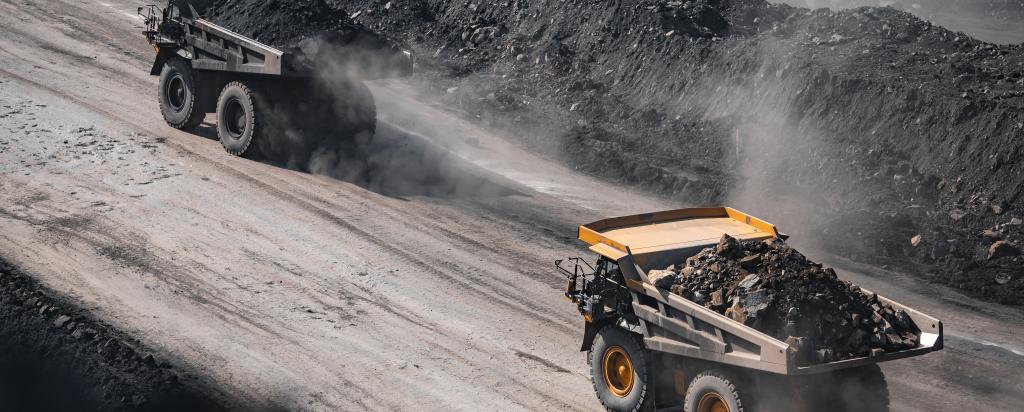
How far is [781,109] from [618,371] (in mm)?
10022

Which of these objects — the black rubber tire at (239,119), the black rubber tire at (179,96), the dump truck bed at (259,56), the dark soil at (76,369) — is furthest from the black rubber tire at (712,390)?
the black rubber tire at (179,96)

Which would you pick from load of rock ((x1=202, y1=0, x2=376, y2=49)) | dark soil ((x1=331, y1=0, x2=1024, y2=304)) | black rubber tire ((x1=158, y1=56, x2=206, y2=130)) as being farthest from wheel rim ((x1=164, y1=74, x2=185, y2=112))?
dark soil ((x1=331, y1=0, x2=1024, y2=304))

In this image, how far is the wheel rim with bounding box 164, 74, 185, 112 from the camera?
57.3 feet

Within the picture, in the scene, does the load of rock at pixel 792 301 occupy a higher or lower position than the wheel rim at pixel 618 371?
higher

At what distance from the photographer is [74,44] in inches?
825

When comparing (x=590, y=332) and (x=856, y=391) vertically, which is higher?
(x=856, y=391)

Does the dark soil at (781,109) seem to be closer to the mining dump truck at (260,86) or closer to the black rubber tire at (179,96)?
the mining dump truck at (260,86)

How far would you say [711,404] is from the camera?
8539 millimetres

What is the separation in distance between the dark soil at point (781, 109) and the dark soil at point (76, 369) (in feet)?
31.5

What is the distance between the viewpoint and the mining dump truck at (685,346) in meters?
8.07

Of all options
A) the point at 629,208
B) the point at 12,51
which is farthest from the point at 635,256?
the point at 12,51

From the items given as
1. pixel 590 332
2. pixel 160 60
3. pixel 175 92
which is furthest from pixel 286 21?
pixel 590 332

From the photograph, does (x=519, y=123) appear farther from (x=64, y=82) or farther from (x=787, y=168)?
(x=64, y=82)

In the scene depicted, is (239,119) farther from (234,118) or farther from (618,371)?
(618,371)
